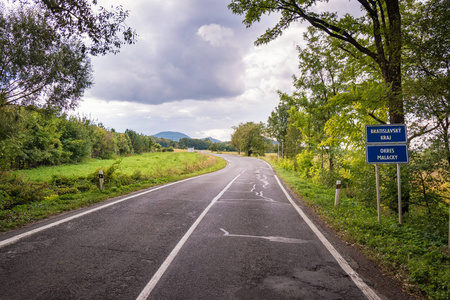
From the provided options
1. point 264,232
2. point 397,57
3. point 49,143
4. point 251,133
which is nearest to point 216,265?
point 264,232

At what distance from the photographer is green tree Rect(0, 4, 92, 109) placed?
10180 millimetres

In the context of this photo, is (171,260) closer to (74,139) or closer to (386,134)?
(386,134)

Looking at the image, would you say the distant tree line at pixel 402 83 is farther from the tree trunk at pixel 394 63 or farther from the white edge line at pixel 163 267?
the white edge line at pixel 163 267

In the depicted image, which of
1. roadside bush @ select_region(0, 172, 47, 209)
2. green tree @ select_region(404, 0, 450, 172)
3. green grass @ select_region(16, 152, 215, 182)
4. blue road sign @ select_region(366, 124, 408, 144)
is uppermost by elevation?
green tree @ select_region(404, 0, 450, 172)

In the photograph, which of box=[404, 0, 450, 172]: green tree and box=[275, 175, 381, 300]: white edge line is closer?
box=[275, 175, 381, 300]: white edge line

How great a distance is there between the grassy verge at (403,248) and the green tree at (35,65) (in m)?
11.4

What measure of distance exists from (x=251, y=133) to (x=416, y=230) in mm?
70223

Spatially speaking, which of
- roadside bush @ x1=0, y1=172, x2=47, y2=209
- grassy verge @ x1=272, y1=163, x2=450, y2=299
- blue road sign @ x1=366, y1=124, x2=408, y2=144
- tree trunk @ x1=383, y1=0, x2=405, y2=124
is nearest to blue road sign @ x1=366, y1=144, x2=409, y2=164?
blue road sign @ x1=366, y1=124, x2=408, y2=144

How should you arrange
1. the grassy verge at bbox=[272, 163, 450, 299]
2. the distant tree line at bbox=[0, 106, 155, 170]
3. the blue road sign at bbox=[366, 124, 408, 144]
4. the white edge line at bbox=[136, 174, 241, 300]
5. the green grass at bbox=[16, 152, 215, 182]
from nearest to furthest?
the white edge line at bbox=[136, 174, 241, 300], the grassy verge at bbox=[272, 163, 450, 299], the blue road sign at bbox=[366, 124, 408, 144], the distant tree line at bbox=[0, 106, 155, 170], the green grass at bbox=[16, 152, 215, 182]

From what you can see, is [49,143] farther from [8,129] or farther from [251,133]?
[251,133]

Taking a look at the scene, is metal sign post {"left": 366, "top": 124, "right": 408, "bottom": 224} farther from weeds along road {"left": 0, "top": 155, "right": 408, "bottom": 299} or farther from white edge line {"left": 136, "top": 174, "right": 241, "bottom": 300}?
white edge line {"left": 136, "top": 174, "right": 241, "bottom": 300}

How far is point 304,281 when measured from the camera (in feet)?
11.1

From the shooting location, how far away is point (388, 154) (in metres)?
6.04

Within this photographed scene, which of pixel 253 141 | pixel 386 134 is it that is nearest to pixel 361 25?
pixel 386 134
